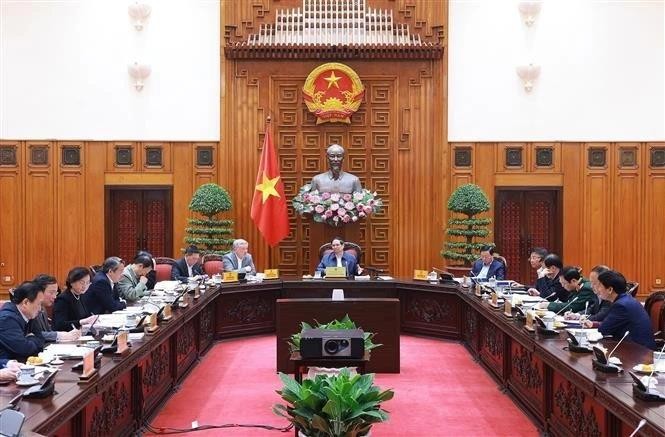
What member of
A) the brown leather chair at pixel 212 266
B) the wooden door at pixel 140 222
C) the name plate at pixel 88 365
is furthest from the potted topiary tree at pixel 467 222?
the name plate at pixel 88 365

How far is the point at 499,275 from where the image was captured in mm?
8367

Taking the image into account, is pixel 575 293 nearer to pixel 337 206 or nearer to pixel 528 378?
pixel 528 378

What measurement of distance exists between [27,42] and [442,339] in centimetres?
755

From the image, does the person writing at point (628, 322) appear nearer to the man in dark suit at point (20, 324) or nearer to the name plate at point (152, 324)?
the name plate at point (152, 324)

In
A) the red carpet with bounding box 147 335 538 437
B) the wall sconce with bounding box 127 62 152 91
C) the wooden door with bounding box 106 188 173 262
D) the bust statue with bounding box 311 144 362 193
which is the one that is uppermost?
the wall sconce with bounding box 127 62 152 91

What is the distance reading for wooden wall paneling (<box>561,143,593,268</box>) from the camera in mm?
11148

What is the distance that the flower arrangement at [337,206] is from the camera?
387 inches

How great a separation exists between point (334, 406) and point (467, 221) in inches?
308

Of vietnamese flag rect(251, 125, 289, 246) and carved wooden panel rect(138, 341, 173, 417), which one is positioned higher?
vietnamese flag rect(251, 125, 289, 246)

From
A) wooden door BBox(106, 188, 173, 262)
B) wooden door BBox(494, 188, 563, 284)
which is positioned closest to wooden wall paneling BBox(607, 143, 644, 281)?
wooden door BBox(494, 188, 563, 284)

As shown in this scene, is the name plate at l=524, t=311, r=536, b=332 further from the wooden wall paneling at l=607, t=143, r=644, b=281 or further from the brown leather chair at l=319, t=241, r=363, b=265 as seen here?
the wooden wall paneling at l=607, t=143, r=644, b=281

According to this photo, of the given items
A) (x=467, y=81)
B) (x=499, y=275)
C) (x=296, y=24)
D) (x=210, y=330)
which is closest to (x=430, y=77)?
(x=467, y=81)

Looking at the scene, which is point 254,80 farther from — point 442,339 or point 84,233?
point 442,339

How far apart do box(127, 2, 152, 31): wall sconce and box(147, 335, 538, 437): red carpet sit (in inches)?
222
